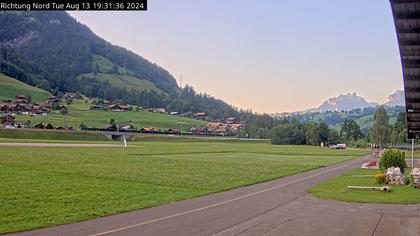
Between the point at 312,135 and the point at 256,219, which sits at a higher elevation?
the point at 312,135

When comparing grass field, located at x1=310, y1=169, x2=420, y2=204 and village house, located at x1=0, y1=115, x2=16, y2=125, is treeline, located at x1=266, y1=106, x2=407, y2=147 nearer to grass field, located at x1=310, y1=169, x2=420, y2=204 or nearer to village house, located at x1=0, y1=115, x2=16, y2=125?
village house, located at x1=0, y1=115, x2=16, y2=125

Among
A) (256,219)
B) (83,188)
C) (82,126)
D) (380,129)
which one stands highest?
(82,126)

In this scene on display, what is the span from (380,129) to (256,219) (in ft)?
410

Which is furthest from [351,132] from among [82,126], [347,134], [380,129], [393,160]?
[393,160]

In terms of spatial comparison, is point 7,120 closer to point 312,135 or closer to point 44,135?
point 44,135

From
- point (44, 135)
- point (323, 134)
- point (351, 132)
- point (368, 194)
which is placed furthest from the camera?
point (351, 132)

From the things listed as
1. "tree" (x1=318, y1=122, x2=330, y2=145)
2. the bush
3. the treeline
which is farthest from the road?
"tree" (x1=318, y1=122, x2=330, y2=145)

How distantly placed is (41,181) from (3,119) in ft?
426

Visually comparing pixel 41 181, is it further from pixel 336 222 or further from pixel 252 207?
pixel 336 222

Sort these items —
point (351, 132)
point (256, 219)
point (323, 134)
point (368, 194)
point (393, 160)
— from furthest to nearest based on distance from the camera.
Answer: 1. point (351, 132)
2. point (323, 134)
3. point (393, 160)
4. point (368, 194)
5. point (256, 219)

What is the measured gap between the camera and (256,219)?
58.4 ft

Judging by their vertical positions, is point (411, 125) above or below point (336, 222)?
above

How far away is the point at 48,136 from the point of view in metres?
110

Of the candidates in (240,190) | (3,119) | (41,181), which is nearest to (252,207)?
(240,190)
